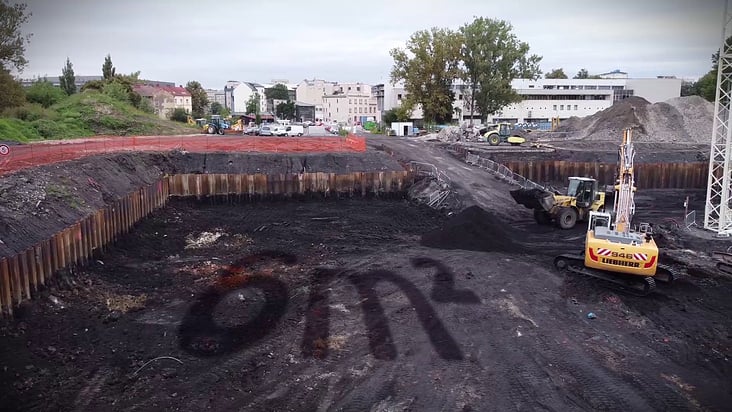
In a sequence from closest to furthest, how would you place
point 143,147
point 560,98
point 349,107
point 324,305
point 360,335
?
1. point 360,335
2. point 324,305
3. point 143,147
4. point 560,98
5. point 349,107

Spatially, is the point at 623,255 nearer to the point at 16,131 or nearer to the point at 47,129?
the point at 16,131

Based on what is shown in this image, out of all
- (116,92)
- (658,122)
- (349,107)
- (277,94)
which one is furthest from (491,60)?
(277,94)

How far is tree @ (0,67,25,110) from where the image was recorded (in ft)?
110

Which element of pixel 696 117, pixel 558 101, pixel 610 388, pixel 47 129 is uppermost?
pixel 558 101

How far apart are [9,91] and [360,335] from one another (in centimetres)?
3303

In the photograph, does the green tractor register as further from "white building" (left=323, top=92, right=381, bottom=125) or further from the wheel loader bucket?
"white building" (left=323, top=92, right=381, bottom=125)

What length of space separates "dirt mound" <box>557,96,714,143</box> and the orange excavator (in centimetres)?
3822

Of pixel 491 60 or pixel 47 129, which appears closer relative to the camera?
pixel 47 129

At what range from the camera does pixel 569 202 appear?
23.6m

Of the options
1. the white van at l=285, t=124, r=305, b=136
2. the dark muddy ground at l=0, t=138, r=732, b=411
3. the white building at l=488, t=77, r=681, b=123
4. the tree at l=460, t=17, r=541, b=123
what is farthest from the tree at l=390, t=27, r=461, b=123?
the dark muddy ground at l=0, t=138, r=732, b=411

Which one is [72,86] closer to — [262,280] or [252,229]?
[252,229]

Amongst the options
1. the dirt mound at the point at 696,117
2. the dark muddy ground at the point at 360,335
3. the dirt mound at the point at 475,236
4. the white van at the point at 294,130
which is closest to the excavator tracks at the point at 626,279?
the dark muddy ground at the point at 360,335

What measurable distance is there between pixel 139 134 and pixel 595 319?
41.2 m

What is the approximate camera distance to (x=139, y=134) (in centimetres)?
A: 4509
